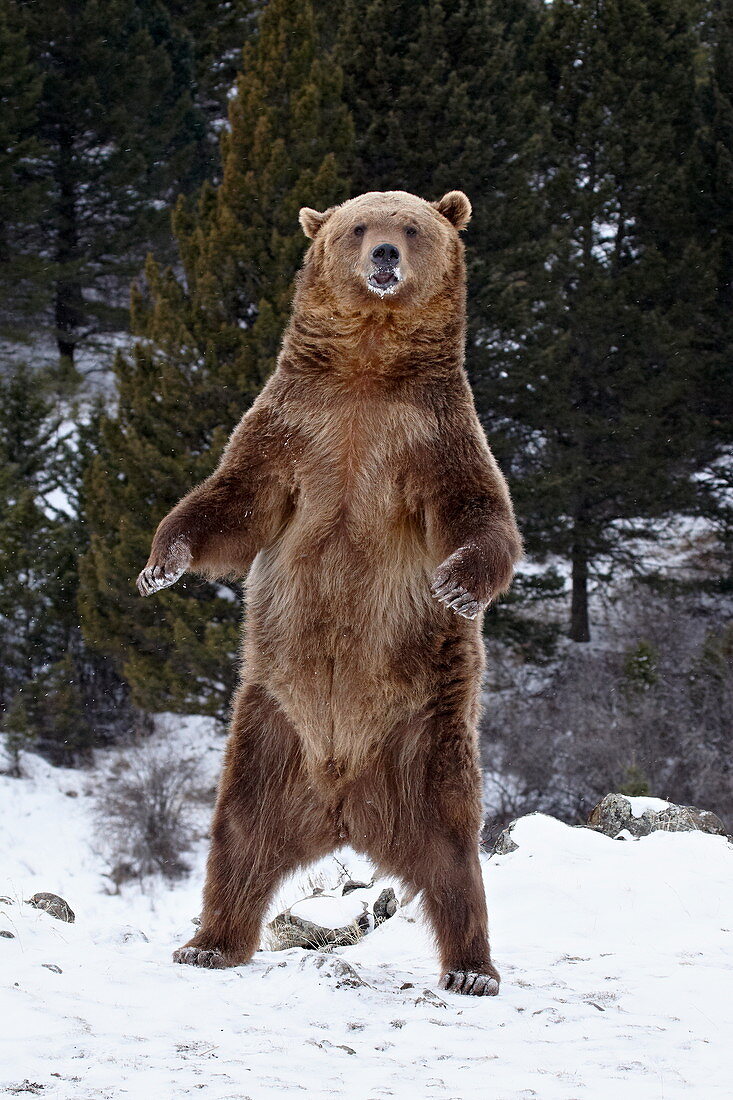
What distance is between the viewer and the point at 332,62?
637 inches

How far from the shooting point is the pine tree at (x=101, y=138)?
2150 centimetres

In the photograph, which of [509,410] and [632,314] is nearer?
[509,410]

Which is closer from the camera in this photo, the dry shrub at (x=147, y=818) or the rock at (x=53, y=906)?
the rock at (x=53, y=906)

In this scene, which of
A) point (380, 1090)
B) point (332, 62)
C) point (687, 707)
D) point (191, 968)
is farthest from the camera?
point (687, 707)

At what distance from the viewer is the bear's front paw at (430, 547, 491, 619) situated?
3.52m

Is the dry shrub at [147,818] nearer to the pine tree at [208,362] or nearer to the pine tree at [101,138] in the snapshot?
the pine tree at [208,362]

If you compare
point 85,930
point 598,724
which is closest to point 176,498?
point 598,724

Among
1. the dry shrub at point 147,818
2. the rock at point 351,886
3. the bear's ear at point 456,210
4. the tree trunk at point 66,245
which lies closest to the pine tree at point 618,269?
the dry shrub at point 147,818

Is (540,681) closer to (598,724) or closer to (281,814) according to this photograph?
(598,724)

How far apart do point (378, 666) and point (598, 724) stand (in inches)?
524

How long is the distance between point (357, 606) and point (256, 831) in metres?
0.89

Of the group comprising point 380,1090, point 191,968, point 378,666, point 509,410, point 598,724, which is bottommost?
point 380,1090

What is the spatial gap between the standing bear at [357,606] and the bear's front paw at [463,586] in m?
0.14

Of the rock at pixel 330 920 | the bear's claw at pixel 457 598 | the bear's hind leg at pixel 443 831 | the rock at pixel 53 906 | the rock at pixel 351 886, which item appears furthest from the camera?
the rock at pixel 351 886
